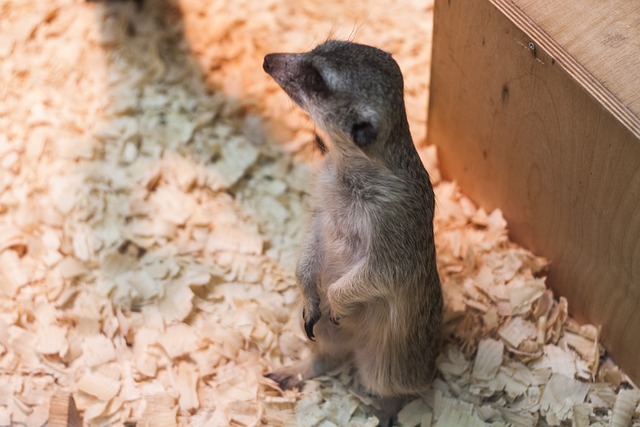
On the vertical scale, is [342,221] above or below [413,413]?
above

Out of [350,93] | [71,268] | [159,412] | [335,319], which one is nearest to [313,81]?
[350,93]

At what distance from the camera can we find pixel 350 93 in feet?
6.84

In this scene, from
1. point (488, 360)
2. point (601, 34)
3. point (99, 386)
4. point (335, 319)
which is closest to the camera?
point (601, 34)

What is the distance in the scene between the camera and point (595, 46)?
7.39 ft

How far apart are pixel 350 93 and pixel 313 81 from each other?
14cm

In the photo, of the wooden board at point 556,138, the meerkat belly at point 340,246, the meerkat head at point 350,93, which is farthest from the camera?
the meerkat belly at point 340,246

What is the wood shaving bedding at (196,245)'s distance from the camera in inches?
104

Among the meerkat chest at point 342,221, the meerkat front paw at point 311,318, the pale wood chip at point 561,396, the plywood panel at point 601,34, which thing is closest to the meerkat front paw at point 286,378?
the meerkat front paw at point 311,318

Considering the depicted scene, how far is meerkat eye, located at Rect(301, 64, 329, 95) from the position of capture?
2143mm

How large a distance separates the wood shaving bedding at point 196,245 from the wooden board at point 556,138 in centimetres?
13

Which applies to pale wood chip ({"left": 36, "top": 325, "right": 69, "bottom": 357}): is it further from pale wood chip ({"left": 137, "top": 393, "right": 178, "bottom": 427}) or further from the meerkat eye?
the meerkat eye

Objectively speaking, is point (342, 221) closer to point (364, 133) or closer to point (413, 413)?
point (364, 133)

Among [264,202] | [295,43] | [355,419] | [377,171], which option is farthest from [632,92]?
[295,43]

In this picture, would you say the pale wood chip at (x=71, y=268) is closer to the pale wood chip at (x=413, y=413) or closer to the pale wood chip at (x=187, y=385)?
the pale wood chip at (x=187, y=385)
